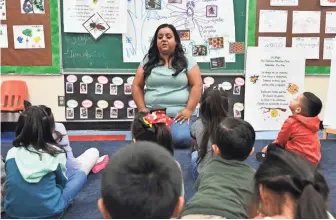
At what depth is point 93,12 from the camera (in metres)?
3.70

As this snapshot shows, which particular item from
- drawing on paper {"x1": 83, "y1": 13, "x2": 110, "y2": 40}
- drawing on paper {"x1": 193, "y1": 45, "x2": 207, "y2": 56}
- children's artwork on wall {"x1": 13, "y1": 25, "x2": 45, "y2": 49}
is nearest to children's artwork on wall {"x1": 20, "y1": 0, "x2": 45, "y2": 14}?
children's artwork on wall {"x1": 13, "y1": 25, "x2": 45, "y2": 49}

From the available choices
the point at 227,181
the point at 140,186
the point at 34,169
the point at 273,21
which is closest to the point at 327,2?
the point at 273,21

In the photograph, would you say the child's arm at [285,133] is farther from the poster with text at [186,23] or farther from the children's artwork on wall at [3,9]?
the children's artwork on wall at [3,9]

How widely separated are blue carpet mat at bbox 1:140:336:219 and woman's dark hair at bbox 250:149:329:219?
117 centimetres

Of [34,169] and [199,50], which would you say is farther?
[199,50]

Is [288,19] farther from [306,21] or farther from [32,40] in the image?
[32,40]

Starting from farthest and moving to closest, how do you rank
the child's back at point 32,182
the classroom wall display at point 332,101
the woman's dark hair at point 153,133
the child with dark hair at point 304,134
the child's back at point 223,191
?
the classroom wall display at point 332,101 → the child with dark hair at point 304,134 → the woman's dark hair at point 153,133 → the child's back at point 32,182 → the child's back at point 223,191

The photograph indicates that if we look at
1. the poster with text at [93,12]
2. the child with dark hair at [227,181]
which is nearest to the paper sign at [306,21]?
the poster with text at [93,12]

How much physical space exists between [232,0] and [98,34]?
4.20 ft

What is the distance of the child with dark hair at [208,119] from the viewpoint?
211cm

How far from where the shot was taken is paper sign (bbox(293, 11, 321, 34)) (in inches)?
148

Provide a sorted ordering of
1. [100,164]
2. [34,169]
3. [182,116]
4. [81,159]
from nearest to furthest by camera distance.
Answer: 1. [34,169]
2. [81,159]
3. [100,164]
4. [182,116]

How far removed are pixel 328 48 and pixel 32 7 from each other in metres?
2.79

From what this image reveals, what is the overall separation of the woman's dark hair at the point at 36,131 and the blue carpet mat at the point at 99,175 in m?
0.40
